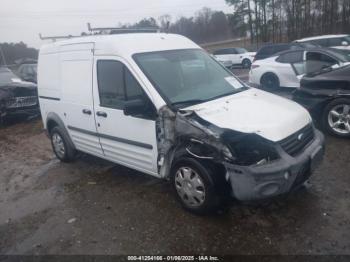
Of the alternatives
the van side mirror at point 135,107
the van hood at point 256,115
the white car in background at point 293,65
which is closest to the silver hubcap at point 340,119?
the van hood at point 256,115

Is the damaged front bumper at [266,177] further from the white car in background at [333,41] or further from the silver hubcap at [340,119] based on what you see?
the white car in background at [333,41]

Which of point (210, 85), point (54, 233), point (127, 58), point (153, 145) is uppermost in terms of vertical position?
point (127, 58)

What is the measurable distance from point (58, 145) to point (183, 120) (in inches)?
130

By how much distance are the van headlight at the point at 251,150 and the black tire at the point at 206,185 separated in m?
0.33

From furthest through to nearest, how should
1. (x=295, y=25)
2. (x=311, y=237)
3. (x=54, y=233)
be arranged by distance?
(x=295, y=25) → (x=54, y=233) → (x=311, y=237)

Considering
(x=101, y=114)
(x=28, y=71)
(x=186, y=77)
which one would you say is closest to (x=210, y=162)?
(x=186, y=77)

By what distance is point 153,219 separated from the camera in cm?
377

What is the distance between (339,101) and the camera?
216 inches

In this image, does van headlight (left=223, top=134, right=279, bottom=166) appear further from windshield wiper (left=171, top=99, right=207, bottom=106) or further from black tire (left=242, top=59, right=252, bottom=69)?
black tire (left=242, top=59, right=252, bottom=69)

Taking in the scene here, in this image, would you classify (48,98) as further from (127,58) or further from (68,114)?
(127,58)

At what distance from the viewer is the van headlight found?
3.15 meters

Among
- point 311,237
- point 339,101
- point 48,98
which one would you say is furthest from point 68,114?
point 339,101

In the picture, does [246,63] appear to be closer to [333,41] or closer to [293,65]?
→ [333,41]

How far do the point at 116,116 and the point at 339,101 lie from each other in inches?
150
